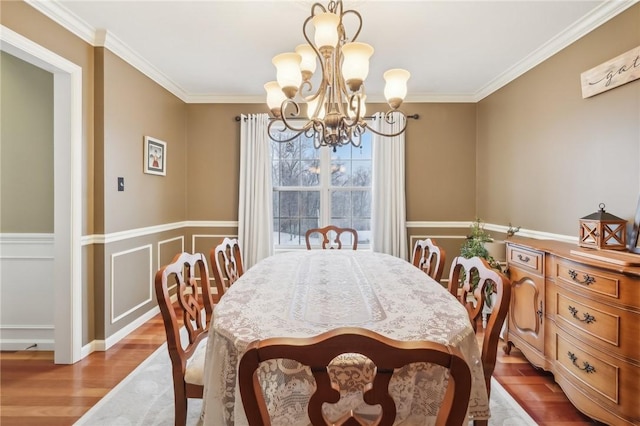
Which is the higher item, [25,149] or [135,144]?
[135,144]

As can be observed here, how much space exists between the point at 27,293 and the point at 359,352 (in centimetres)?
322

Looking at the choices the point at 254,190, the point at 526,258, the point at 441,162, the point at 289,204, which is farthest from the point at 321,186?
the point at 526,258

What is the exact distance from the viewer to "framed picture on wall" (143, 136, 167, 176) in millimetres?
3182

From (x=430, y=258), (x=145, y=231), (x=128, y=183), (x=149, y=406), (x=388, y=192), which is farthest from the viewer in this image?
(x=388, y=192)

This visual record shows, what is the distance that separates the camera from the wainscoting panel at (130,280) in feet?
8.94

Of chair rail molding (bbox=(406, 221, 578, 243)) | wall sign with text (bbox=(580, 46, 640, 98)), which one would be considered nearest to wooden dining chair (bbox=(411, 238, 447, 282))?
chair rail molding (bbox=(406, 221, 578, 243))

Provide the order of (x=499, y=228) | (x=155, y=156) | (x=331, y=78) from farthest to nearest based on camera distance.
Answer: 1. (x=499, y=228)
2. (x=155, y=156)
3. (x=331, y=78)

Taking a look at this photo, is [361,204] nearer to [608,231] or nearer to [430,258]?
[430,258]

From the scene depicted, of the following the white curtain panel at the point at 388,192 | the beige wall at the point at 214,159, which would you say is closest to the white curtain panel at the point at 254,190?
the beige wall at the point at 214,159

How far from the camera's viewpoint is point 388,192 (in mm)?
3916

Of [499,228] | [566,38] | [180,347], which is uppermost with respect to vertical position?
[566,38]

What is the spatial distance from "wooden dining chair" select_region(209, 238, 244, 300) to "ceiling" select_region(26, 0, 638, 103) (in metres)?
1.64

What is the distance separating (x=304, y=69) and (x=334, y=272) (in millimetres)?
1301

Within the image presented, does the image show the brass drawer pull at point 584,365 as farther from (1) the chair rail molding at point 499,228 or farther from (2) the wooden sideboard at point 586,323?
(1) the chair rail molding at point 499,228
